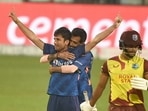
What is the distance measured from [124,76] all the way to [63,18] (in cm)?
1690

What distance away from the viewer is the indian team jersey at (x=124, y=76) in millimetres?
7727

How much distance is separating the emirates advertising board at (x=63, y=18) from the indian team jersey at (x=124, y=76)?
1588 cm

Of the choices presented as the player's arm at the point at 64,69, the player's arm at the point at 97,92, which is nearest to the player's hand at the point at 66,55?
the player's arm at the point at 64,69

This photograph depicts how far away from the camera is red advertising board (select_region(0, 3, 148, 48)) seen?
24.0 meters

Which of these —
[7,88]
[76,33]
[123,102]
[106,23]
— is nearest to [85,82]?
[76,33]

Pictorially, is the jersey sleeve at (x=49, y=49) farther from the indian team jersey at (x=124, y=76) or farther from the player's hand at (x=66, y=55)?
the indian team jersey at (x=124, y=76)

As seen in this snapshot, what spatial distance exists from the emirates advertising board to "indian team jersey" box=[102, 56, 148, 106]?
15881 millimetres

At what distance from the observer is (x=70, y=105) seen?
30.0ft

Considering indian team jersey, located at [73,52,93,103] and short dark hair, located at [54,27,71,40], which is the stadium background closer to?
indian team jersey, located at [73,52,93,103]

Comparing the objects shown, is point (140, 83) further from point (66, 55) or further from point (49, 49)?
point (49, 49)

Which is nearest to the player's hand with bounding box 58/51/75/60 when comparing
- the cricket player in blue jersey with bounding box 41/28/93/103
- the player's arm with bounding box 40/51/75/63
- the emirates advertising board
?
the player's arm with bounding box 40/51/75/63

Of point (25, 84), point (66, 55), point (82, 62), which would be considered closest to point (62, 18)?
point (25, 84)

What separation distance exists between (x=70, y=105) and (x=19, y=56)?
14.9 metres

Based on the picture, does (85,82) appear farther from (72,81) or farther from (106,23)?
(106,23)
